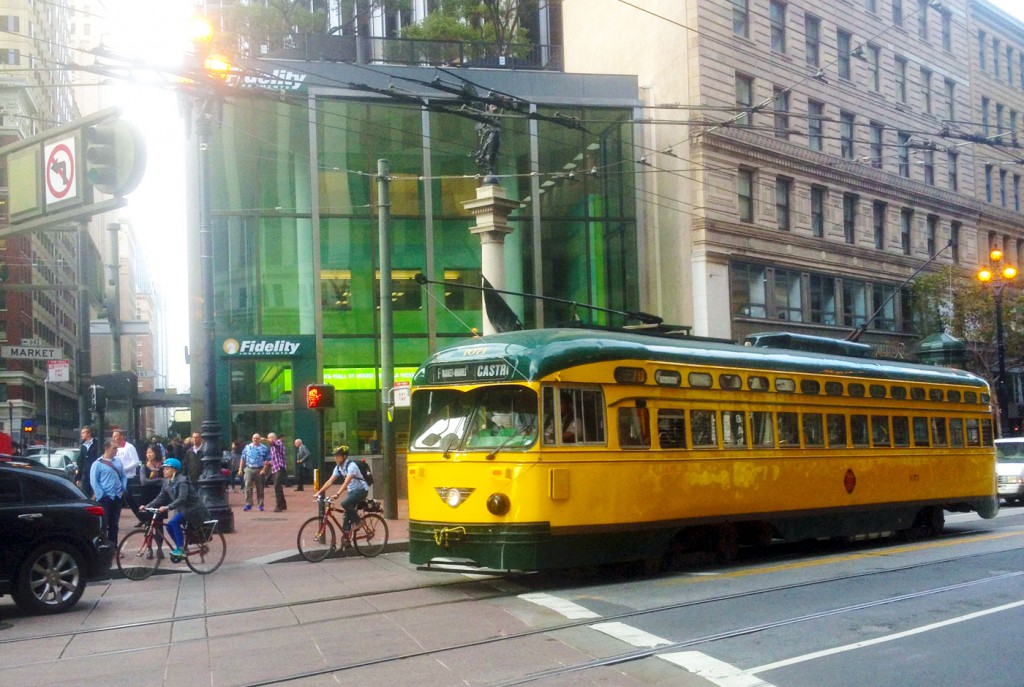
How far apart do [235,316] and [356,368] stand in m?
4.05

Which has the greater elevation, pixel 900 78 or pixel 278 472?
pixel 900 78

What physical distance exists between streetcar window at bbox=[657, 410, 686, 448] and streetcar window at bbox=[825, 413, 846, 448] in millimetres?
3476

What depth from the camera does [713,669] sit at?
341 inches

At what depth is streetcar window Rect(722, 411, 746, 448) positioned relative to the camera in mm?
15000

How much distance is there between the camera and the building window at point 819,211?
40688 mm

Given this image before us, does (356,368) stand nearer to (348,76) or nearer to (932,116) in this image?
(348,76)

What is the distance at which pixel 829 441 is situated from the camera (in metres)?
16.8

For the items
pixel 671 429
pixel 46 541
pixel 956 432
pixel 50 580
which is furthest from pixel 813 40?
pixel 50 580

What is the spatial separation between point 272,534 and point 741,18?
84.5ft

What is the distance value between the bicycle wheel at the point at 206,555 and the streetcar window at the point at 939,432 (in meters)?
11.8

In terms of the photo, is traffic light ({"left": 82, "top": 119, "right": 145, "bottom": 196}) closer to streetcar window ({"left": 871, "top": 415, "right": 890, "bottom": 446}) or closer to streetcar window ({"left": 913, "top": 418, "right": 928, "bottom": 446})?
streetcar window ({"left": 871, "top": 415, "right": 890, "bottom": 446})

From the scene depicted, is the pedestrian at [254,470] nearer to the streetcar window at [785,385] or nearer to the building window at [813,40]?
the streetcar window at [785,385]

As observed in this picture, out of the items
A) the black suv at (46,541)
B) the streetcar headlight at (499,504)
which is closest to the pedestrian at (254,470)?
the black suv at (46,541)

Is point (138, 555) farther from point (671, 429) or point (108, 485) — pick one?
point (671, 429)
